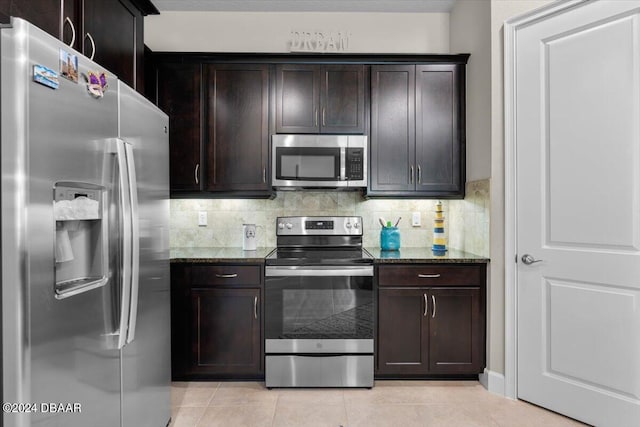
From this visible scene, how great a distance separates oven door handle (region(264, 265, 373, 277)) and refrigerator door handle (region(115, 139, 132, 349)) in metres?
1.19

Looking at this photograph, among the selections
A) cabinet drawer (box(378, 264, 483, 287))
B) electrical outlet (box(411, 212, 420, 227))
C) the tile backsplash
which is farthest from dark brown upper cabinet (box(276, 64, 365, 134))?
cabinet drawer (box(378, 264, 483, 287))

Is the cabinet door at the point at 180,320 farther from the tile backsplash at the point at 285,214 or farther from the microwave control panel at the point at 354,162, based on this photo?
the microwave control panel at the point at 354,162

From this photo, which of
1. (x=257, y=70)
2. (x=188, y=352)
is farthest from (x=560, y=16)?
(x=188, y=352)

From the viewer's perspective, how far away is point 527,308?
2.36m

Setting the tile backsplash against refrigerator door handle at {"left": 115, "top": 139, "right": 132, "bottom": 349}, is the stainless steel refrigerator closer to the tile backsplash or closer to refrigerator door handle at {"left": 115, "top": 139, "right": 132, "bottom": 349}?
refrigerator door handle at {"left": 115, "top": 139, "right": 132, "bottom": 349}

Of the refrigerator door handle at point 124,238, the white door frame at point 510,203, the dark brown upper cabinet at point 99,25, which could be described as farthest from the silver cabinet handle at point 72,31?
the white door frame at point 510,203

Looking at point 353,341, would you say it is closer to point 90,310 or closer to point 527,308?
point 527,308

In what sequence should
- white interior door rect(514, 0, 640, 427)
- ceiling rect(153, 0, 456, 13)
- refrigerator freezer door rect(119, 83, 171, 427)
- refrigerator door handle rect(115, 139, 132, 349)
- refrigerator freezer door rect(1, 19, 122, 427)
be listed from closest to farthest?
refrigerator freezer door rect(1, 19, 122, 427), refrigerator door handle rect(115, 139, 132, 349), refrigerator freezer door rect(119, 83, 171, 427), white interior door rect(514, 0, 640, 427), ceiling rect(153, 0, 456, 13)

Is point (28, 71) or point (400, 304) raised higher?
point (28, 71)

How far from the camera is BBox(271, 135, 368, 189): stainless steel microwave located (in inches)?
112

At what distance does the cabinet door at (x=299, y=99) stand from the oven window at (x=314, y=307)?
116 cm

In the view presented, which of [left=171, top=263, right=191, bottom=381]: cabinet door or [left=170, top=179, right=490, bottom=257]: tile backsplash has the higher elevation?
[left=170, top=179, right=490, bottom=257]: tile backsplash

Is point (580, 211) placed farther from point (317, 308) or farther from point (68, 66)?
point (68, 66)

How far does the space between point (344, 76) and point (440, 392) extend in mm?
2346
